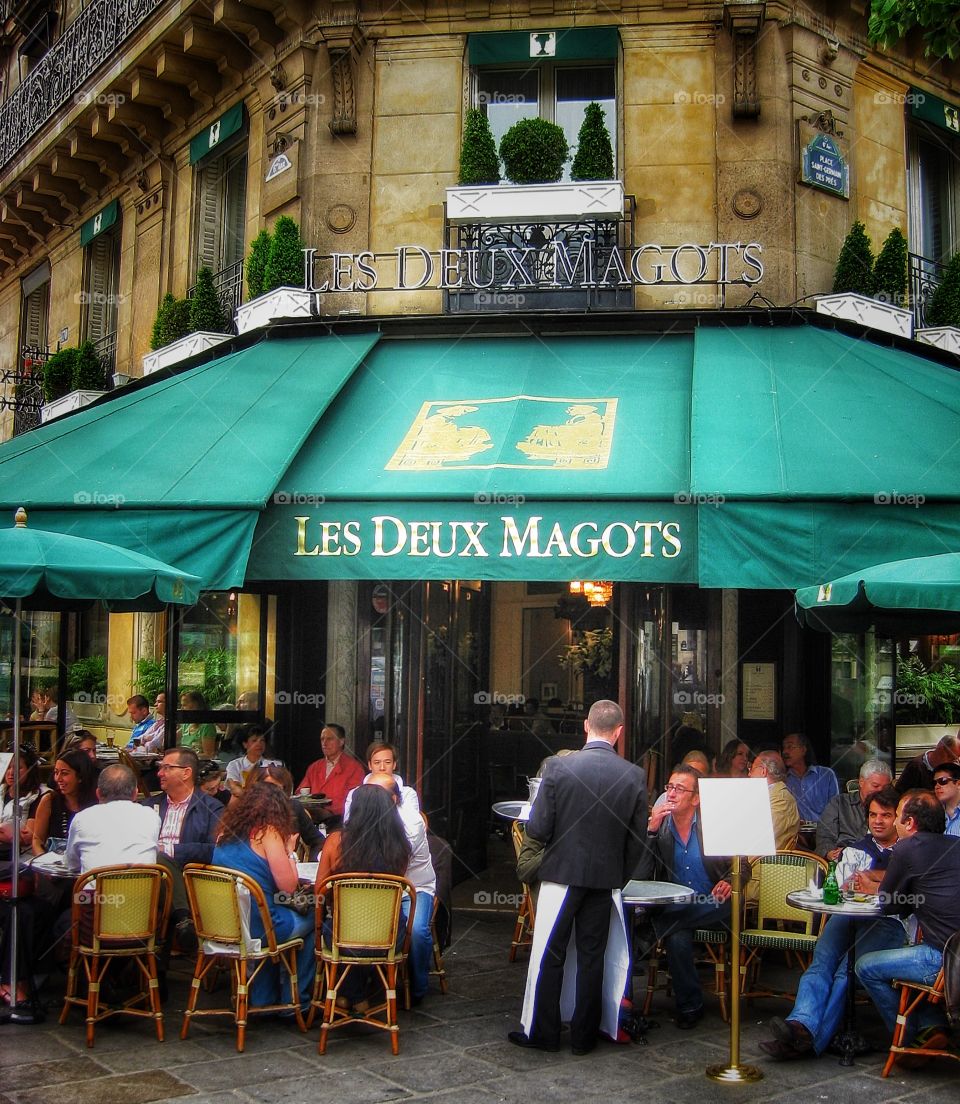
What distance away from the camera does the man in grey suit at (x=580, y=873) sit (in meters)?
5.94

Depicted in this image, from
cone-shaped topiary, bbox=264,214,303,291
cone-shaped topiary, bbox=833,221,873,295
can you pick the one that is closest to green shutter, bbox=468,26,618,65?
cone-shaped topiary, bbox=264,214,303,291

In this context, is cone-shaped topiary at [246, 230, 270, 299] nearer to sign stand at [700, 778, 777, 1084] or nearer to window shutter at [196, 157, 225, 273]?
window shutter at [196, 157, 225, 273]

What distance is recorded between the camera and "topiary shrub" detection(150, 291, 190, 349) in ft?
38.7

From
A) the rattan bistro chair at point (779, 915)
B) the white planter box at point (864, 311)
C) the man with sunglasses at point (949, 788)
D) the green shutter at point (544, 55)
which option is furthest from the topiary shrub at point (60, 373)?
the man with sunglasses at point (949, 788)

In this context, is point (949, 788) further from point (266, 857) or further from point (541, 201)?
point (541, 201)

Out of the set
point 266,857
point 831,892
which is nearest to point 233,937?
point 266,857

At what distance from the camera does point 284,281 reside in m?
10.3

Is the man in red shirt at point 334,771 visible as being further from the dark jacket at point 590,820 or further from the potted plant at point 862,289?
the potted plant at point 862,289

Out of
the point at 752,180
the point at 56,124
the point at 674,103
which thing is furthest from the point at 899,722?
the point at 56,124

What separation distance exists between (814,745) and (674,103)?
18.9 ft

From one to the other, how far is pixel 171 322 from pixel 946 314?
758 cm
